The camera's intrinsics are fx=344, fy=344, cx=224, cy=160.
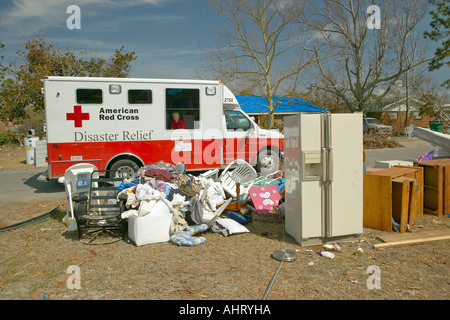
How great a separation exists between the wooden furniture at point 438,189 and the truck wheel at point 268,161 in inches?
172

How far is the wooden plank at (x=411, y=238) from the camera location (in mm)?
4862

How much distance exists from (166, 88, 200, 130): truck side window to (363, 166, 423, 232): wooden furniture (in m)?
5.06

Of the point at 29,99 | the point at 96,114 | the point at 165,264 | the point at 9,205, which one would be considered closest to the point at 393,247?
the point at 165,264

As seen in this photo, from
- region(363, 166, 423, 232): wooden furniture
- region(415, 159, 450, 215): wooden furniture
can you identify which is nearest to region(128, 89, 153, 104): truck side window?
Answer: region(363, 166, 423, 232): wooden furniture

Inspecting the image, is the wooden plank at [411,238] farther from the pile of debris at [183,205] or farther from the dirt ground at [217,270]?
the pile of debris at [183,205]

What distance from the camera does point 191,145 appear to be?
9.30 m

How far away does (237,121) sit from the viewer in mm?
10055

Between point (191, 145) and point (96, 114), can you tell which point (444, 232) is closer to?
point (191, 145)

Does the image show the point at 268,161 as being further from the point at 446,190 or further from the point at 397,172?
the point at 446,190

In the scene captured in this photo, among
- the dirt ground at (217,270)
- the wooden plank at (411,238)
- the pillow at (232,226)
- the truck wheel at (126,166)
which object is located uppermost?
the truck wheel at (126,166)

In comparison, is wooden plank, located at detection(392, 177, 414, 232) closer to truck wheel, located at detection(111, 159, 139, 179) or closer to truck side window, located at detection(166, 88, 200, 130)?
truck side window, located at detection(166, 88, 200, 130)

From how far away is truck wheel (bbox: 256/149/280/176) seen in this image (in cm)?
1020

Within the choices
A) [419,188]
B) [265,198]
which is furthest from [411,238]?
[265,198]

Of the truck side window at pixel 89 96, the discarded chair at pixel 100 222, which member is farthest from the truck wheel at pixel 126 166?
the discarded chair at pixel 100 222
